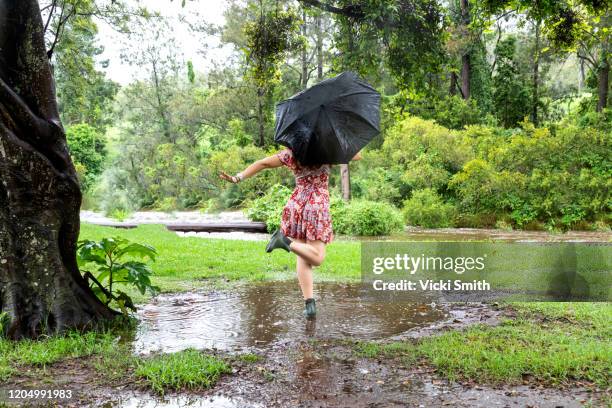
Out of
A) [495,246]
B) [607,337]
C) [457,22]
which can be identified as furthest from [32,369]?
[457,22]

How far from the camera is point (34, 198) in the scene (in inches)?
185

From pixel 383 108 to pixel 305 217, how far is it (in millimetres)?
5646

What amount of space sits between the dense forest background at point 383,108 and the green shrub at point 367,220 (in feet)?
0.19

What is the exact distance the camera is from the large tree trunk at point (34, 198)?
15.1ft

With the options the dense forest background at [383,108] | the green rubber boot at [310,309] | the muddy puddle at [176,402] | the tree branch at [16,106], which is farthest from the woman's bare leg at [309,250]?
the dense forest background at [383,108]

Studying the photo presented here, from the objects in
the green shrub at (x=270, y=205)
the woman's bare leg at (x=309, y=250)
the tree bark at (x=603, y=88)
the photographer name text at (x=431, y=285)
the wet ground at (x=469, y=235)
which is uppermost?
the tree bark at (x=603, y=88)

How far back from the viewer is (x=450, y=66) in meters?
7.27

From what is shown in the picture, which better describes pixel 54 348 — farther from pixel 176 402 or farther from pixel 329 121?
pixel 329 121

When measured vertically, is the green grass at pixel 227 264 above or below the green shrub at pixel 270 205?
below

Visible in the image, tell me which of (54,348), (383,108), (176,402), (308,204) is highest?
(383,108)

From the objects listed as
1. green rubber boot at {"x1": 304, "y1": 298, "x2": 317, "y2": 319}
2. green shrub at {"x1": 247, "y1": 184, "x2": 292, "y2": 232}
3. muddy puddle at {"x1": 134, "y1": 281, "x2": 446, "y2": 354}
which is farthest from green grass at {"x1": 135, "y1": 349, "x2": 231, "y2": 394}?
green shrub at {"x1": 247, "y1": 184, "x2": 292, "y2": 232}

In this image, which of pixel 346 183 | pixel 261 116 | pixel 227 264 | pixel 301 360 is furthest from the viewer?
pixel 261 116

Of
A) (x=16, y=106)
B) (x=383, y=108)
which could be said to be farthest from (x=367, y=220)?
(x=16, y=106)

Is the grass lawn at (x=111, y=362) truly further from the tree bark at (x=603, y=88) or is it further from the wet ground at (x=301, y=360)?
the tree bark at (x=603, y=88)
